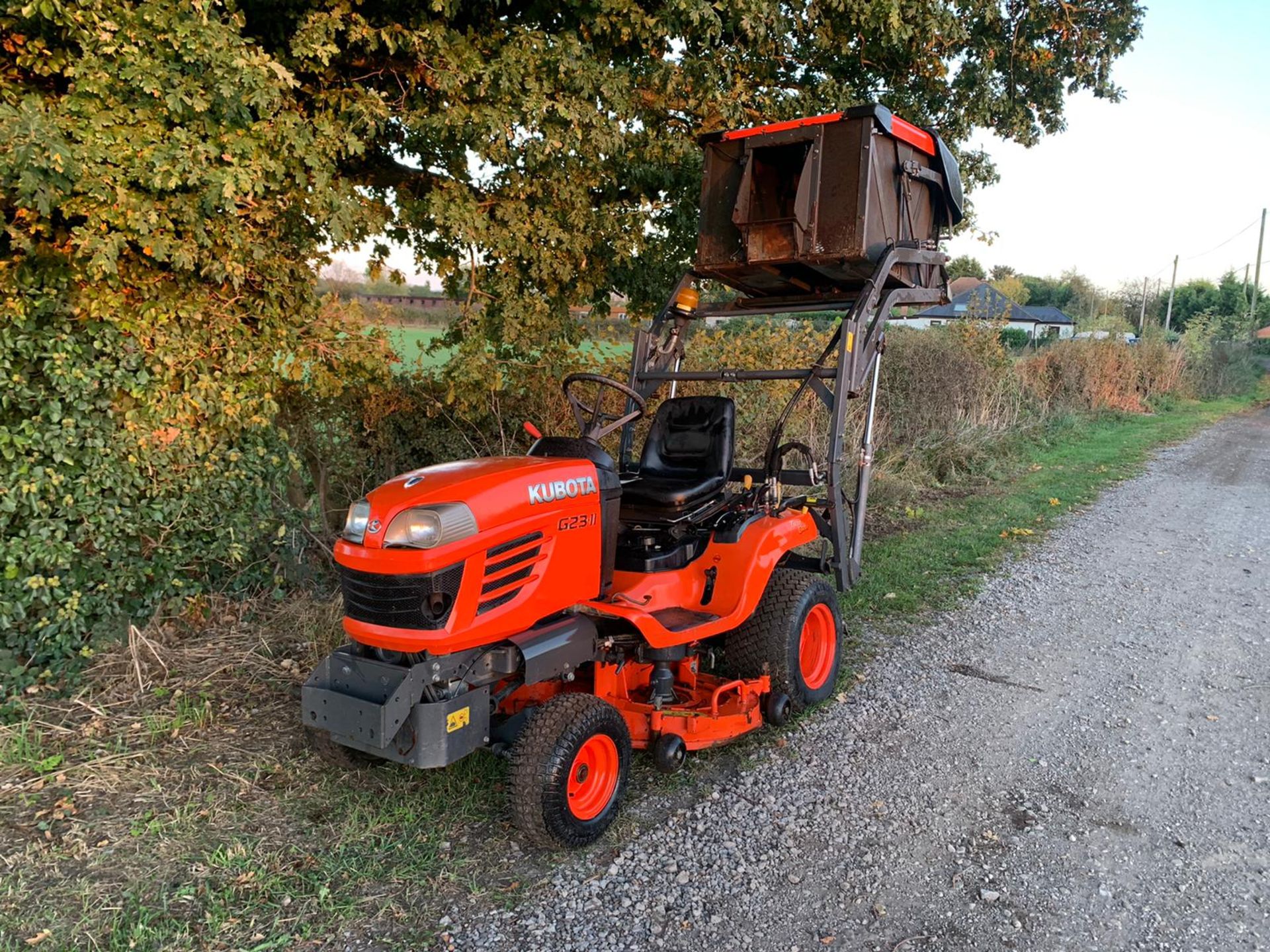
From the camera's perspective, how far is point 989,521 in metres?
8.77

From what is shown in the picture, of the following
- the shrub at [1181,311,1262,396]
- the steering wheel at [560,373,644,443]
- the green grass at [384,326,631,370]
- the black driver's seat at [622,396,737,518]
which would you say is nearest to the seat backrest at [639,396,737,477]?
the black driver's seat at [622,396,737,518]

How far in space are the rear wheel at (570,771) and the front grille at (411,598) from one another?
535 millimetres

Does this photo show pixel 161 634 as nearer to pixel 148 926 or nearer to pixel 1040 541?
pixel 148 926

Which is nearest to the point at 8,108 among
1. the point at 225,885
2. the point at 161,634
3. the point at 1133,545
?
the point at 161,634

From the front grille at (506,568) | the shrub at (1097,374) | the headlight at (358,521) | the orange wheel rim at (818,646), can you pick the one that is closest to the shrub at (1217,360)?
the shrub at (1097,374)

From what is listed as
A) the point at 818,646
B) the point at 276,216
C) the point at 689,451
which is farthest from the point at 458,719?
the point at 276,216

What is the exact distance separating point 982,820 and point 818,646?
1.40 metres

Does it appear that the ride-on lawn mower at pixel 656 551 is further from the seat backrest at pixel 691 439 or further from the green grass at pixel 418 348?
the green grass at pixel 418 348

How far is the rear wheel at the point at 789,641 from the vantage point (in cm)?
432

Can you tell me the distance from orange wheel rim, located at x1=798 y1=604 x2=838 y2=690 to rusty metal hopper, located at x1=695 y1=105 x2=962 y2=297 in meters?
1.83

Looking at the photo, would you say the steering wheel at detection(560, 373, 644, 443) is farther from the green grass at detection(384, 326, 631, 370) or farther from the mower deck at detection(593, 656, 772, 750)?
the green grass at detection(384, 326, 631, 370)

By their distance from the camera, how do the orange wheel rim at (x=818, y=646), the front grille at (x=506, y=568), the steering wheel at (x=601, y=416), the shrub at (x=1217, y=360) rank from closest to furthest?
the front grille at (x=506, y=568)
the steering wheel at (x=601, y=416)
the orange wheel rim at (x=818, y=646)
the shrub at (x=1217, y=360)

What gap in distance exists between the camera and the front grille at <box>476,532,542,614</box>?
3242mm

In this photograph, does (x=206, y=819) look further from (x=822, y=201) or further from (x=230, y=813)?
(x=822, y=201)
